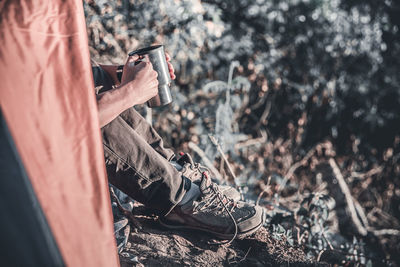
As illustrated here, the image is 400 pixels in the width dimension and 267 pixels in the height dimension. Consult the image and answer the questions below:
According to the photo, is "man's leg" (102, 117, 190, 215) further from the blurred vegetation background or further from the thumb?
the blurred vegetation background

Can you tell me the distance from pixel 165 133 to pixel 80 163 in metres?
2.46

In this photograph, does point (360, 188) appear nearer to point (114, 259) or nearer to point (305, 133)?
point (305, 133)

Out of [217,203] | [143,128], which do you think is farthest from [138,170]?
[217,203]

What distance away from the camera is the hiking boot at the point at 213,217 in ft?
5.51

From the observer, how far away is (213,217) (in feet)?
5.54

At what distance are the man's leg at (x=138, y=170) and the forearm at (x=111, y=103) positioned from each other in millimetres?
142

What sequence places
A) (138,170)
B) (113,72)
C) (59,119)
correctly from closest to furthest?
(59,119)
(138,170)
(113,72)

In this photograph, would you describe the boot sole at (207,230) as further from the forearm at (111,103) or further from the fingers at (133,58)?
the fingers at (133,58)

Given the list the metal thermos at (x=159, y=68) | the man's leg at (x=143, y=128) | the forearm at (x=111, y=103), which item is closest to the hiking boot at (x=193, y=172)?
the man's leg at (x=143, y=128)

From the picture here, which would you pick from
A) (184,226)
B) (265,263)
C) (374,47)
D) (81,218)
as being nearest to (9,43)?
(81,218)

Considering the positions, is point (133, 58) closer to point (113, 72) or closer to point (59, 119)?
point (113, 72)

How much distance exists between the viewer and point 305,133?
4.40 m

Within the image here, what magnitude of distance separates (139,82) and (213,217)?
0.76 m

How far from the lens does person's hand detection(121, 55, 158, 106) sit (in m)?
1.47
